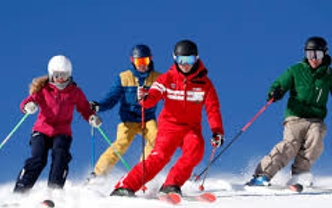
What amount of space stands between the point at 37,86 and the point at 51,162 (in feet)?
3.43

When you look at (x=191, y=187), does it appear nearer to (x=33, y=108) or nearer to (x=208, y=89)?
(x=208, y=89)

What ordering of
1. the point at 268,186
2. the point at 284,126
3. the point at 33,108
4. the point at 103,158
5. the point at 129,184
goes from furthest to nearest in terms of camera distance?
the point at 103,158, the point at 284,126, the point at 268,186, the point at 33,108, the point at 129,184

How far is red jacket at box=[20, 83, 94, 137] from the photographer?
7781 millimetres

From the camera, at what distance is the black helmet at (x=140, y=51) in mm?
9875

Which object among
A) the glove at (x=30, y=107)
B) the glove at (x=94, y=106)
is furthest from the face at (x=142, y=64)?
the glove at (x=30, y=107)

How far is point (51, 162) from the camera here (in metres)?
7.39

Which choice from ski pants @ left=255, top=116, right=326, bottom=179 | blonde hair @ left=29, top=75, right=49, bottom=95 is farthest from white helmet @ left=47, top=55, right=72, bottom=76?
ski pants @ left=255, top=116, right=326, bottom=179

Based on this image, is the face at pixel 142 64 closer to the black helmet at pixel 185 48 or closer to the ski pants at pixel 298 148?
the black helmet at pixel 185 48

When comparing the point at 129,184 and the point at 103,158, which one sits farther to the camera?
the point at 103,158

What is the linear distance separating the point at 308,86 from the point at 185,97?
2.12 m

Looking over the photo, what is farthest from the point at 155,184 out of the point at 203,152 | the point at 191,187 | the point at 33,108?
the point at 33,108

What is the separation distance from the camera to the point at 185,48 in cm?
747

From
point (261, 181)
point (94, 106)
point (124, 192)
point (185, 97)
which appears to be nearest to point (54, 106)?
point (94, 106)

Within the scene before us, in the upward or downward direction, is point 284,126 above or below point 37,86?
below
